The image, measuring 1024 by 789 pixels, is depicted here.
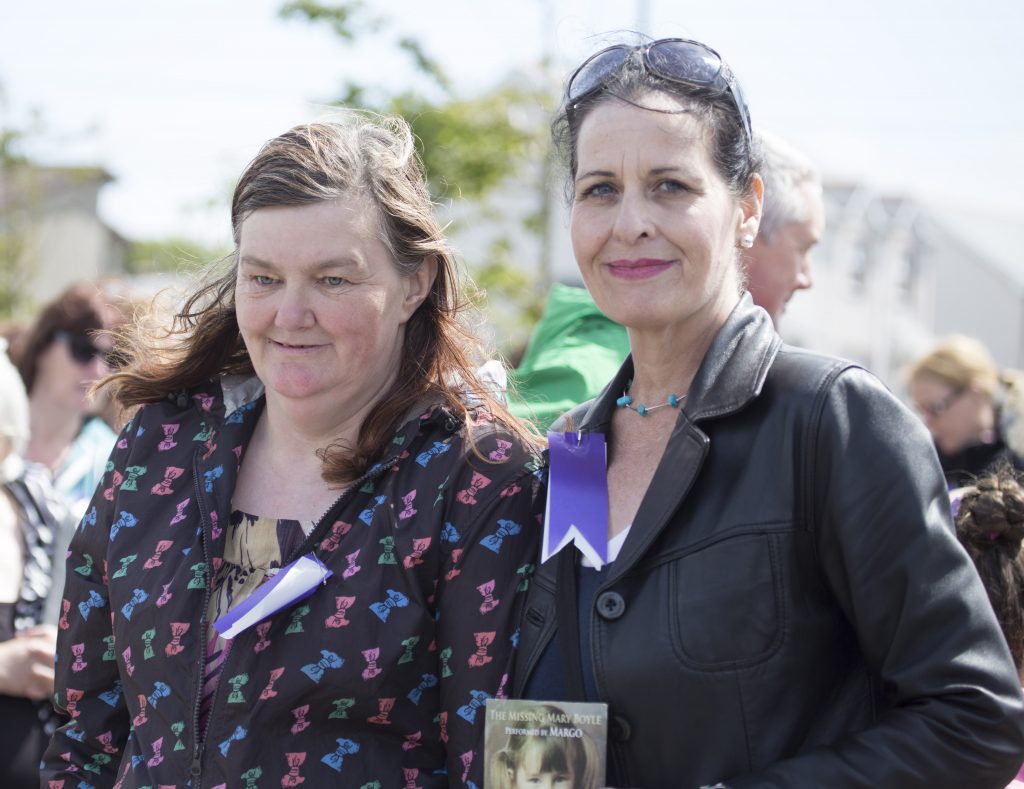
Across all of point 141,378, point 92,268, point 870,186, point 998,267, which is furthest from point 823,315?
point 141,378

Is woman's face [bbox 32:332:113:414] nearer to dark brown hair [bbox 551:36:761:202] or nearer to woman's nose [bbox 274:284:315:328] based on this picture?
woman's nose [bbox 274:284:315:328]

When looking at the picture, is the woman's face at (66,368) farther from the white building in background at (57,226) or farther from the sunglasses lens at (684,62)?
the white building in background at (57,226)

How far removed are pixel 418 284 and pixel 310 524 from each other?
1.94ft

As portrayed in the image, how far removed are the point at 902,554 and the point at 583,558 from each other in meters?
0.58

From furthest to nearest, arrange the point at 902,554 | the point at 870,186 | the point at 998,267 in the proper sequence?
1. the point at 998,267
2. the point at 870,186
3. the point at 902,554

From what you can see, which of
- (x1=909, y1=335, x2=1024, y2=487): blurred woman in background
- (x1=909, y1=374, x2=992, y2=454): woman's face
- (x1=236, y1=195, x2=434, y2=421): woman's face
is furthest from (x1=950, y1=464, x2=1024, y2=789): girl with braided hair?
(x1=909, y1=374, x2=992, y2=454): woman's face

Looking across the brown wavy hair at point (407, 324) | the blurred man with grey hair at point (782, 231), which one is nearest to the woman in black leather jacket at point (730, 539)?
the brown wavy hair at point (407, 324)

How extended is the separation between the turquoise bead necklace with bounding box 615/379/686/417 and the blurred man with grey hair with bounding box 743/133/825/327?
89 centimetres

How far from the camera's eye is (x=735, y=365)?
199 cm

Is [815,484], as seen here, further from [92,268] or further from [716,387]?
[92,268]

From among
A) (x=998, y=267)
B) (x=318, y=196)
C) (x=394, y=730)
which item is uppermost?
(x=998, y=267)

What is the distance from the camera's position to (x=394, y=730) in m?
2.19

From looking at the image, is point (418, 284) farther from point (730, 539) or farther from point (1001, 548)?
point (1001, 548)

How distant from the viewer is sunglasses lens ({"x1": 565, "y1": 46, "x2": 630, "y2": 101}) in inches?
83.7
